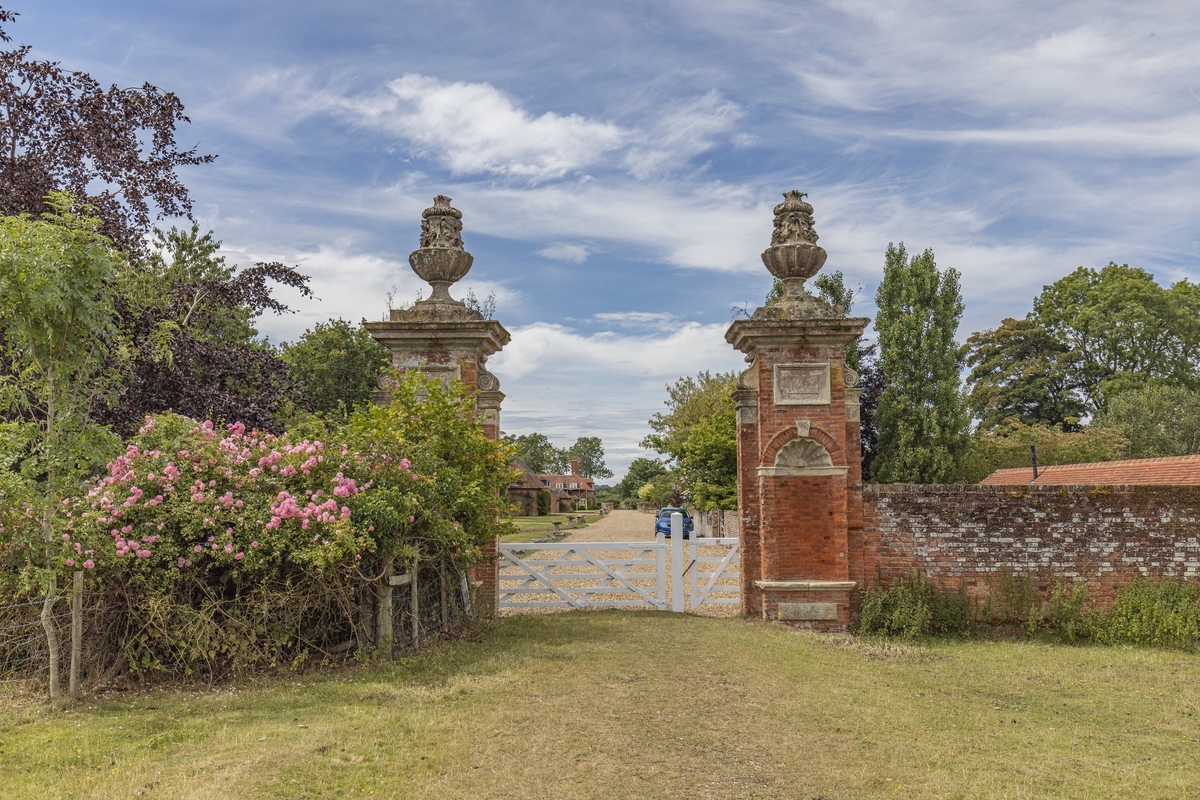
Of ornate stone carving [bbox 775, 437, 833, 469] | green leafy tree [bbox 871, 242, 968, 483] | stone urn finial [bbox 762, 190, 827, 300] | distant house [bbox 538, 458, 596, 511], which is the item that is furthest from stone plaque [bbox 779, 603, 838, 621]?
distant house [bbox 538, 458, 596, 511]

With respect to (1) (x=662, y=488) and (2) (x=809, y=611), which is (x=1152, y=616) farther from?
(1) (x=662, y=488)

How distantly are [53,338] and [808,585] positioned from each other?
8262 millimetres

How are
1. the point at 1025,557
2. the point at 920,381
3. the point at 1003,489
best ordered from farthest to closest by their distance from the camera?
the point at 920,381
the point at 1003,489
the point at 1025,557

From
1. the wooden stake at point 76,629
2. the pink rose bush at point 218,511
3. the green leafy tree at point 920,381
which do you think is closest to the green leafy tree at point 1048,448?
the green leafy tree at point 920,381

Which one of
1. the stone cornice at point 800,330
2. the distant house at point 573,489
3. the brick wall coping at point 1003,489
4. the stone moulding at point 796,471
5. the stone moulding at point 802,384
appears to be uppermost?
the stone cornice at point 800,330

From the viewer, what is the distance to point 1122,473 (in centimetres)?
1909

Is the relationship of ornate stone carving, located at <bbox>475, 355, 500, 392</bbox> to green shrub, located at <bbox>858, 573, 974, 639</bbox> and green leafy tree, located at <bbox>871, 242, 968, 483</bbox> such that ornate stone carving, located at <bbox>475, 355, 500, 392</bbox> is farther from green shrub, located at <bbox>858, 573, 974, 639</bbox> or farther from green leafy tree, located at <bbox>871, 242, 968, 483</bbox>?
green leafy tree, located at <bbox>871, 242, 968, 483</bbox>

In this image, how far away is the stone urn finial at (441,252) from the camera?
1053 centimetres

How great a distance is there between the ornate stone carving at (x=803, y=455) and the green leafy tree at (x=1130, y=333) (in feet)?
118

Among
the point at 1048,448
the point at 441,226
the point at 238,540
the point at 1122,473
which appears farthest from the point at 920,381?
the point at 238,540

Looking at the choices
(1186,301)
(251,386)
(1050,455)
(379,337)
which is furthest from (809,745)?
(1186,301)

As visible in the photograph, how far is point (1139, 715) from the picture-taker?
6762mm

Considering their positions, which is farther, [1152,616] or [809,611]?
[809,611]

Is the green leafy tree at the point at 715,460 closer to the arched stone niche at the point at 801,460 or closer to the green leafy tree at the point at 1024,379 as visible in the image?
the arched stone niche at the point at 801,460
